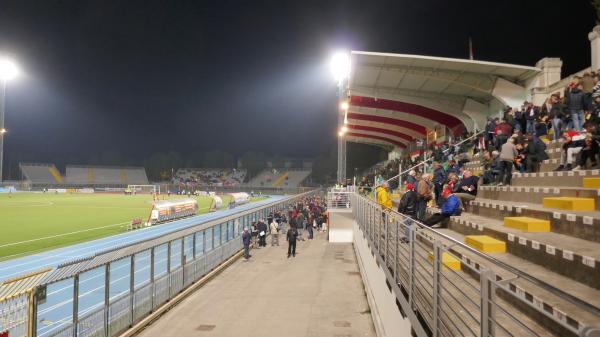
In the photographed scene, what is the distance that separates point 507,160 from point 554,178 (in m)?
1.56

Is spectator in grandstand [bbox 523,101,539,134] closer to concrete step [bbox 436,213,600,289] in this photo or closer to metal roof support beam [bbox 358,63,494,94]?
concrete step [bbox 436,213,600,289]

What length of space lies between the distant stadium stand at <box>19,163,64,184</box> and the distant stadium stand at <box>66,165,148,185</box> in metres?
3.72

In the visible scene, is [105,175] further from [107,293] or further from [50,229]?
[107,293]

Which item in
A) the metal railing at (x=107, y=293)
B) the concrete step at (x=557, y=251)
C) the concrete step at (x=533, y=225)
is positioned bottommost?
the metal railing at (x=107, y=293)

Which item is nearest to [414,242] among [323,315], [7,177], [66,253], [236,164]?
[323,315]

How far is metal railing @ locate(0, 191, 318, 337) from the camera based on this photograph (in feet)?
23.7

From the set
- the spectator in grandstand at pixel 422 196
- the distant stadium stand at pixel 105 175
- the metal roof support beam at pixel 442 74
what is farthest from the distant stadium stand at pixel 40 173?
the spectator in grandstand at pixel 422 196

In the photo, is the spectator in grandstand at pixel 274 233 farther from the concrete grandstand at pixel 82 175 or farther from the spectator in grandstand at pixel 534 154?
the concrete grandstand at pixel 82 175

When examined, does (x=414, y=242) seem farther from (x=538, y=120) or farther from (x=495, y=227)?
(x=538, y=120)

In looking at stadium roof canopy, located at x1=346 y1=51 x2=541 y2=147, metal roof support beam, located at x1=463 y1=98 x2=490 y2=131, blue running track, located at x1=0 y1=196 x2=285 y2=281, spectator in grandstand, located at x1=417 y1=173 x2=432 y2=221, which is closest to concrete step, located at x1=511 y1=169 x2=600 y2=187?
spectator in grandstand, located at x1=417 y1=173 x2=432 y2=221

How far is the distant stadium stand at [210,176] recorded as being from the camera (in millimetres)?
123500

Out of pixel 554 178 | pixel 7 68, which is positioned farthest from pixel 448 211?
pixel 7 68

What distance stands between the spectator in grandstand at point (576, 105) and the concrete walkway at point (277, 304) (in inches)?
302

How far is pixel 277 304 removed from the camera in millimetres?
12992
